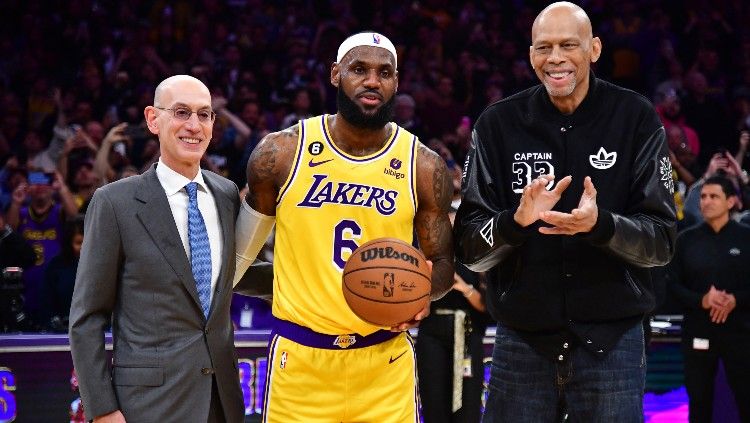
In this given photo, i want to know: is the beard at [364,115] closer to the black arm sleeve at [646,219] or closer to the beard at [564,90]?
the beard at [564,90]

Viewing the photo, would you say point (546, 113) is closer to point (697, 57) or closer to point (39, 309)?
point (39, 309)

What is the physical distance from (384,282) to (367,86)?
33.5 inches

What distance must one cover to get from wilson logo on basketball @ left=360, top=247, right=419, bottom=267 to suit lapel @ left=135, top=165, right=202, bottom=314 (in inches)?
25.1

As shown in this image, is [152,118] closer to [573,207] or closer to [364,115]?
[364,115]

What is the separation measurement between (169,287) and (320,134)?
3.01 ft

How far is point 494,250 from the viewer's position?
3723 millimetres

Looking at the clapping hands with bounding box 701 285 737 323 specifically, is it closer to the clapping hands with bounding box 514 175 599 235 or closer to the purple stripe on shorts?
the purple stripe on shorts

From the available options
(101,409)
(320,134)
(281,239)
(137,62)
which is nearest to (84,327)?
(101,409)

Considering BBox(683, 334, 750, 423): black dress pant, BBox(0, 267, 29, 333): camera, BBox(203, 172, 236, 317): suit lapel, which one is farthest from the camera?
BBox(683, 334, 750, 423): black dress pant

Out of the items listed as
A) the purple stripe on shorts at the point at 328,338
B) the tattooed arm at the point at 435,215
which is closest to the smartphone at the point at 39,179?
the purple stripe on shorts at the point at 328,338

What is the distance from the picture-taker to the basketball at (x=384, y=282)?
12.4 ft

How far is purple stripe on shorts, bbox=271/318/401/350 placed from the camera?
4.03 m

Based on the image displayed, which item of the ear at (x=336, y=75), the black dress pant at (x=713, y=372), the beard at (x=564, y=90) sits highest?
the ear at (x=336, y=75)

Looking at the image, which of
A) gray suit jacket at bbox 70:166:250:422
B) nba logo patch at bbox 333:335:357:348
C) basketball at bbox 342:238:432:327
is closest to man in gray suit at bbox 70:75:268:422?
gray suit jacket at bbox 70:166:250:422
